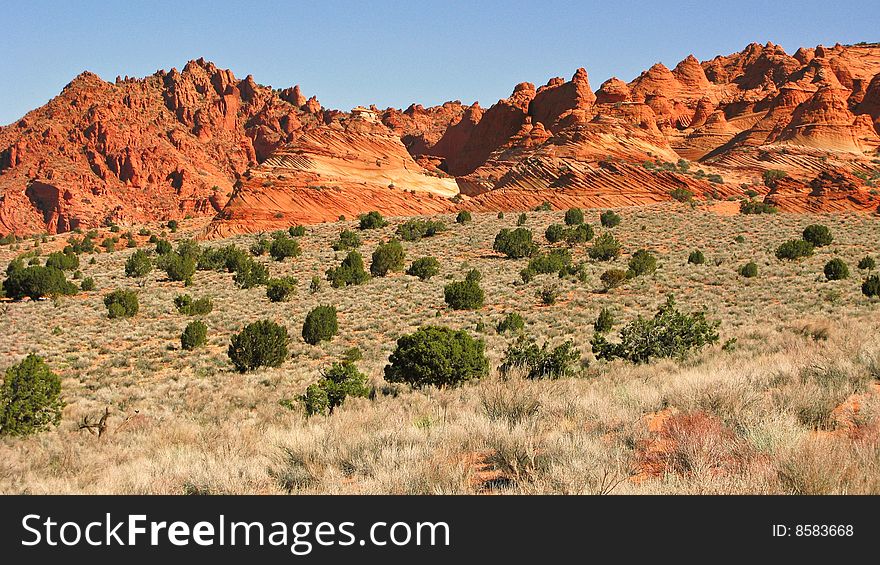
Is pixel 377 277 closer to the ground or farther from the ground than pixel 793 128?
closer to the ground

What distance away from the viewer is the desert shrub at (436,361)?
495 inches

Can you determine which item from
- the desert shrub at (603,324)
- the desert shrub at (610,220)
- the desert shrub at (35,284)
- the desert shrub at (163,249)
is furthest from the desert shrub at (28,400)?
the desert shrub at (610,220)

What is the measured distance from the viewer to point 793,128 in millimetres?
65062

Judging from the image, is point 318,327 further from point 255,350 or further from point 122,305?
point 122,305

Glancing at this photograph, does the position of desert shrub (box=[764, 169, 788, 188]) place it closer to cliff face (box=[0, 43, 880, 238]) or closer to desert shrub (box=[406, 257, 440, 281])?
cliff face (box=[0, 43, 880, 238])

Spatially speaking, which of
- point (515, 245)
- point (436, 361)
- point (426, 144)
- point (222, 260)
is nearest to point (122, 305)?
point (222, 260)

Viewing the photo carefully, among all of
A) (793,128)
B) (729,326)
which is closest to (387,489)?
(729,326)

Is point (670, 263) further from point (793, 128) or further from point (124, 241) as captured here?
point (124, 241)

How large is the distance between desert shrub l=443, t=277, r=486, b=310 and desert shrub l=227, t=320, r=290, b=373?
32.1 ft

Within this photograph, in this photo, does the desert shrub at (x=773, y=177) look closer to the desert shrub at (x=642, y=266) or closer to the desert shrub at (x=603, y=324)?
the desert shrub at (x=642, y=266)

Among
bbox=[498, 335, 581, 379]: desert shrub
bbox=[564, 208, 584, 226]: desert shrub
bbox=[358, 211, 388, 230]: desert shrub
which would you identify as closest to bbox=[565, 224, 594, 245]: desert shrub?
bbox=[564, 208, 584, 226]: desert shrub

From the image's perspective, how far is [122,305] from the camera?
1009 inches

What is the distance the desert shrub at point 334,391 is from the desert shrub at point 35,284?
84.6ft

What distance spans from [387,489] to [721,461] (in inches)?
112
